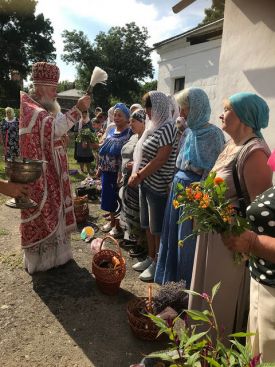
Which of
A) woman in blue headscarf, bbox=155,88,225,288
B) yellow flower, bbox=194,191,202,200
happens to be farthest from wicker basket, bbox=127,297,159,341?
yellow flower, bbox=194,191,202,200

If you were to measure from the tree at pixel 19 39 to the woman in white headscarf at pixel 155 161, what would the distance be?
3988 cm

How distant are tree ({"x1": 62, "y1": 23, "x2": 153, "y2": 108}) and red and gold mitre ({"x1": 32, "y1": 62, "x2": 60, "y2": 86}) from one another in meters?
40.9

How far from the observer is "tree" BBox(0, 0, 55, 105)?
40.5 metres

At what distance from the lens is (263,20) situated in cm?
436

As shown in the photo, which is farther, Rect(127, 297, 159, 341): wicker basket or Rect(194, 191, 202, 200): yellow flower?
Rect(127, 297, 159, 341): wicker basket

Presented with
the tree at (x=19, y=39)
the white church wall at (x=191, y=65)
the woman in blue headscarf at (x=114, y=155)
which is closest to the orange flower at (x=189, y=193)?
the woman in blue headscarf at (x=114, y=155)

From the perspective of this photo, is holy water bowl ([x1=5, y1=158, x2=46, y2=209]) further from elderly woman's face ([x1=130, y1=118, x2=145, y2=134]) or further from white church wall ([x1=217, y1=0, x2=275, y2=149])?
white church wall ([x1=217, y1=0, x2=275, y2=149])

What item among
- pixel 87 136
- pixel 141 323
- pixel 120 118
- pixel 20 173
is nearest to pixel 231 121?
pixel 20 173

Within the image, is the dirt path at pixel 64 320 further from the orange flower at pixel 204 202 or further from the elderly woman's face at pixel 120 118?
the elderly woman's face at pixel 120 118

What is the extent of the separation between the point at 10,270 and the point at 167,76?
10.1 metres

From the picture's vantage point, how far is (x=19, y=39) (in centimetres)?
4297

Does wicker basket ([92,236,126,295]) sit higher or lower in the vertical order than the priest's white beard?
lower

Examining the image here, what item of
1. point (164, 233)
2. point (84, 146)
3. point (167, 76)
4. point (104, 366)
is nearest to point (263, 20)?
point (164, 233)

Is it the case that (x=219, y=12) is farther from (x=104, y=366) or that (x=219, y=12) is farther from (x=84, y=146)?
(x=104, y=366)
